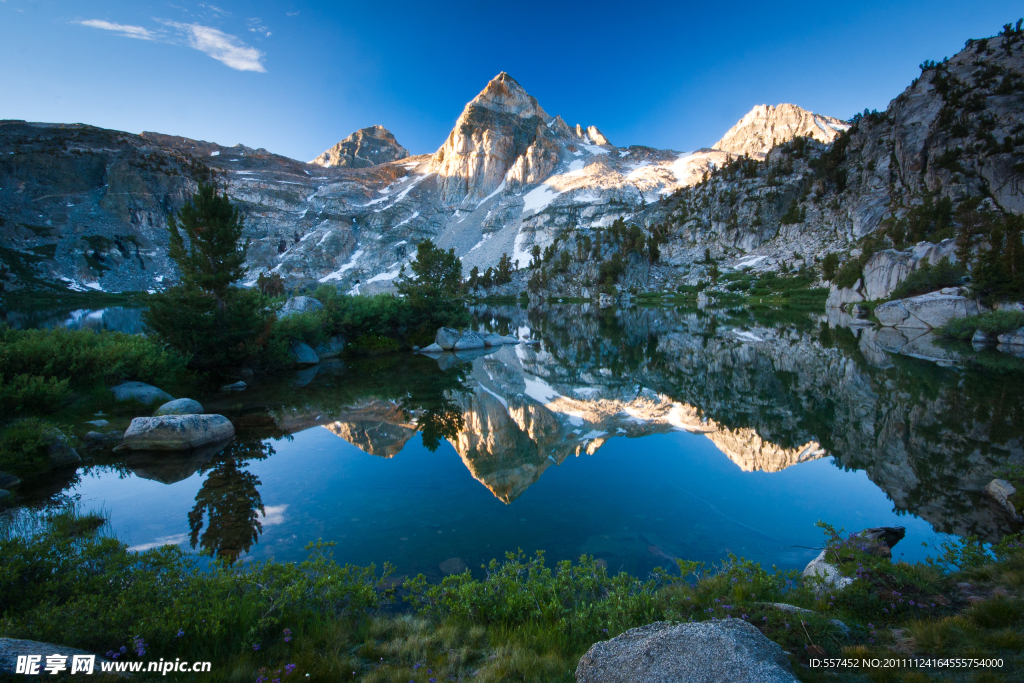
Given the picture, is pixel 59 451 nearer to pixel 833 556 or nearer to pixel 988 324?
pixel 833 556

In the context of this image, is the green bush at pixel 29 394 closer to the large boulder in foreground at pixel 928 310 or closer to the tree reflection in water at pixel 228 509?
the tree reflection in water at pixel 228 509

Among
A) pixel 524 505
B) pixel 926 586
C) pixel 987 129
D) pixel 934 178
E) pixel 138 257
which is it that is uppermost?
pixel 987 129

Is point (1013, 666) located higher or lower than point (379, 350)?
lower

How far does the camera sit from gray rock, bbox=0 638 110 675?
7.70 ft

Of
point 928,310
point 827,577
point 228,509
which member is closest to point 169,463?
point 228,509

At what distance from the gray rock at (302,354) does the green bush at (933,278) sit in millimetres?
45286

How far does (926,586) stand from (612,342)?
2604 cm

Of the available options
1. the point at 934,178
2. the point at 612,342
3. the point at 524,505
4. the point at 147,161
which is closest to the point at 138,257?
the point at 147,161

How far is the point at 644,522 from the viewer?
6.90 metres

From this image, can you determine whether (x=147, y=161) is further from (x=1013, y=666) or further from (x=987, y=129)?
(x=987, y=129)

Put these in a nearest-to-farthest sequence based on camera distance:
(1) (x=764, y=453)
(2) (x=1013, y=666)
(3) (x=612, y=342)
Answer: (2) (x=1013, y=666) < (1) (x=764, y=453) < (3) (x=612, y=342)

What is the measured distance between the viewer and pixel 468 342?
2855 centimetres

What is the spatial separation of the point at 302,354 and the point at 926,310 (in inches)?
1689

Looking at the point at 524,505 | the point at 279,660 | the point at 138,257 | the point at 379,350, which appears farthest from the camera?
the point at 138,257
